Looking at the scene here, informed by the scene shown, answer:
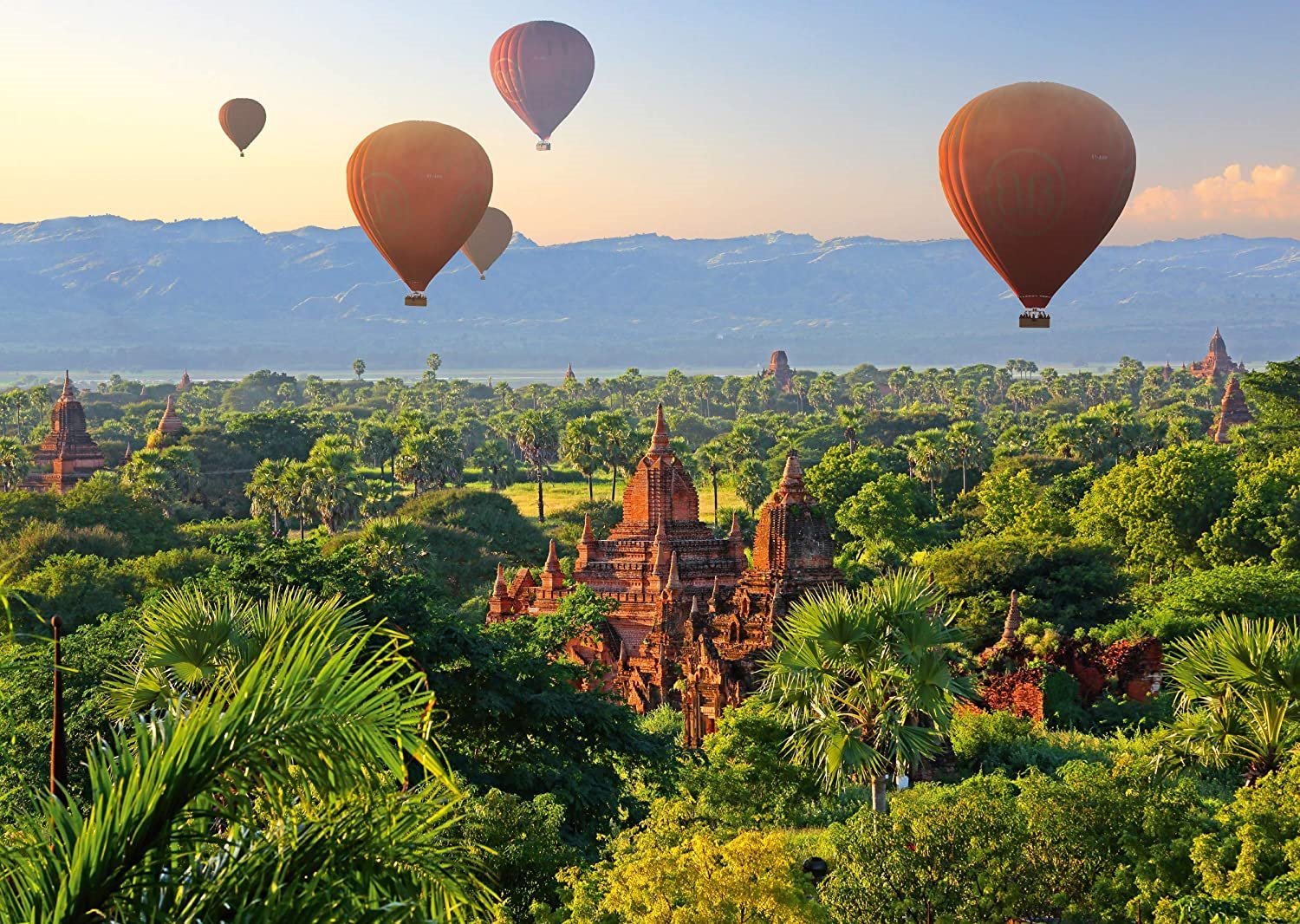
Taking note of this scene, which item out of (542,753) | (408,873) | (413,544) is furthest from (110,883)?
(413,544)

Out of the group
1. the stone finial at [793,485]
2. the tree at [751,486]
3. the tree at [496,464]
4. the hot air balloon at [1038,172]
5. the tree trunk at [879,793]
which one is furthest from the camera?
the tree at [496,464]

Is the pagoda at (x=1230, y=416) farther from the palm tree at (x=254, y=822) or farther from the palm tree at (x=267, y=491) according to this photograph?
the palm tree at (x=254, y=822)

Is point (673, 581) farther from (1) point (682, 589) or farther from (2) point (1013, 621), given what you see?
(2) point (1013, 621)

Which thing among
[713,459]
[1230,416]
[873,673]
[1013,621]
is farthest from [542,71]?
[1230,416]

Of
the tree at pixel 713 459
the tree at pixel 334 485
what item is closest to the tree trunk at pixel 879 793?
the tree at pixel 334 485

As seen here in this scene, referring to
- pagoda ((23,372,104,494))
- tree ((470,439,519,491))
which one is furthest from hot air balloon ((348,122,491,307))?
tree ((470,439,519,491))

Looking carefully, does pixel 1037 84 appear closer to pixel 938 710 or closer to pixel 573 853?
pixel 938 710

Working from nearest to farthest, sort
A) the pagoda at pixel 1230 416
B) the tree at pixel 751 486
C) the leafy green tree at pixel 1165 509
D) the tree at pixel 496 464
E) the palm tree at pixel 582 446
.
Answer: the leafy green tree at pixel 1165 509 → the tree at pixel 751 486 → the palm tree at pixel 582 446 → the tree at pixel 496 464 → the pagoda at pixel 1230 416
